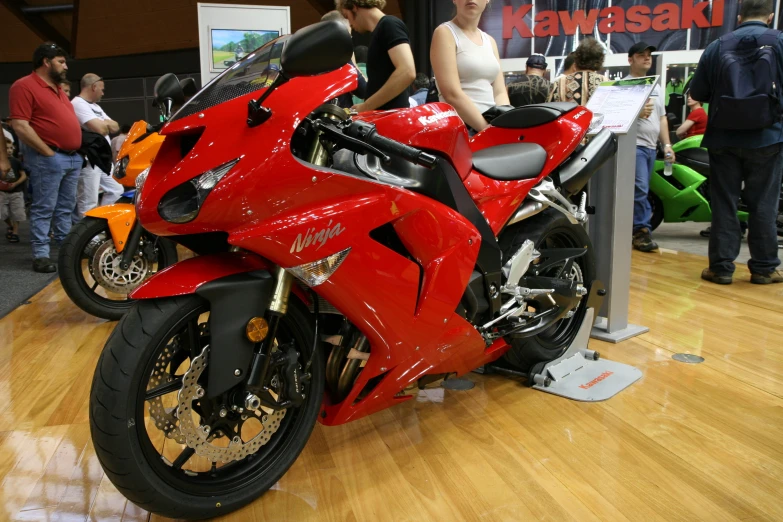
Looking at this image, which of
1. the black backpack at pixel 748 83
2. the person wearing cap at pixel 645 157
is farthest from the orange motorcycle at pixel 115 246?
the person wearing cap at pixel 645 157

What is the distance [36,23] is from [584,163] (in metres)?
13.1

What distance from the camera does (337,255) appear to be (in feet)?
5.15

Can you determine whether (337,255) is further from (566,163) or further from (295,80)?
(566,163)

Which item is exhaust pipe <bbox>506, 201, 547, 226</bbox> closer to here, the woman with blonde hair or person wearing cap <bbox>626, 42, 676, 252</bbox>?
the woman with blonde hair

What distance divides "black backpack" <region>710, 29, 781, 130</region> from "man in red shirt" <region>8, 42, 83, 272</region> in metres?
4.73

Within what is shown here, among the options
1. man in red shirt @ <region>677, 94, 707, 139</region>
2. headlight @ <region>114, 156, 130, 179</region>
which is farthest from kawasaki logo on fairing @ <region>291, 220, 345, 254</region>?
man in red shirt @ <region>677, 94, 707, 139</region>

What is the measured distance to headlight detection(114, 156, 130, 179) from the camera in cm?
342

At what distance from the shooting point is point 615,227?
299 centimetres

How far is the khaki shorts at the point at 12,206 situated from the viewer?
21.1ft

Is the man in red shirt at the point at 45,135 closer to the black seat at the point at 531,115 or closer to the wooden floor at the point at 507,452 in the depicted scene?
the wooden floor at the point at 507,452

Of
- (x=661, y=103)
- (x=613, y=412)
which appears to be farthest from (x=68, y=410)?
(x=661, y=103)

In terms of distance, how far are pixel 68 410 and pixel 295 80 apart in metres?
1.63

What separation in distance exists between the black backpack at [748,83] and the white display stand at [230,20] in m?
3.34

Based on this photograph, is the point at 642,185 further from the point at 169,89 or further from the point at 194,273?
the point at 194,273
